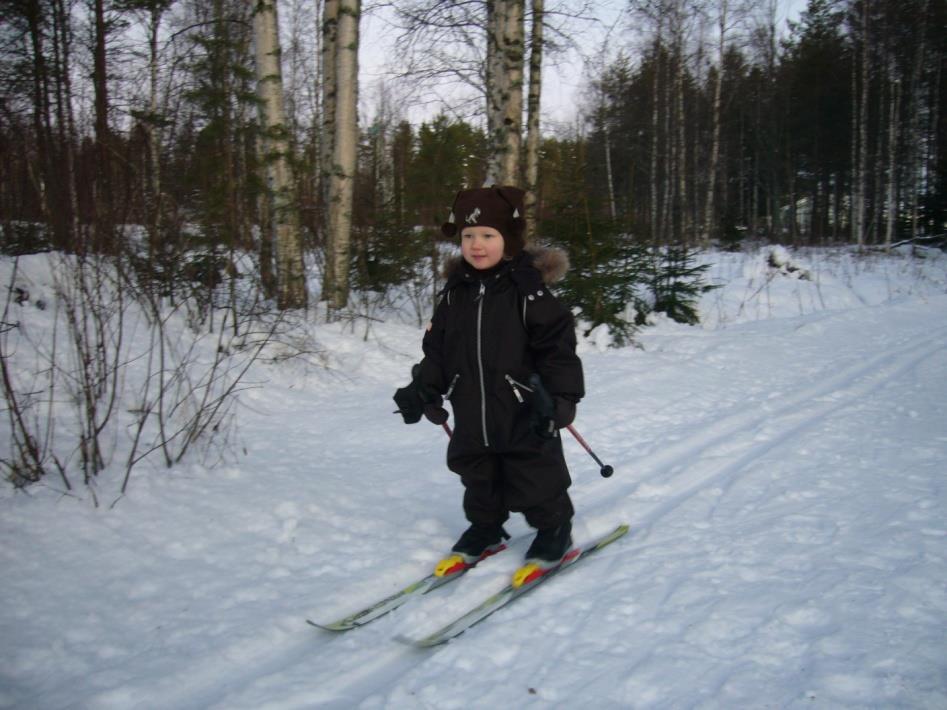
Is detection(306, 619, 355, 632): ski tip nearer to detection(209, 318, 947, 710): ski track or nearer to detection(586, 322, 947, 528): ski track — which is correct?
detection(209, 318, 947, 710): ski track

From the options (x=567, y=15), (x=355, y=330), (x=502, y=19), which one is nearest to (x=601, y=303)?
(x=355, y=330)

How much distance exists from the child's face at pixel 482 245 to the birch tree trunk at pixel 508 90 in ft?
17.2

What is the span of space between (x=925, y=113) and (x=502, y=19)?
2438 centimetres

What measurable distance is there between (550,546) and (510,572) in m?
0.22

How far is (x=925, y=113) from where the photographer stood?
2372 centimetres

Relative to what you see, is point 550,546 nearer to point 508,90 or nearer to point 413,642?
point 413,642

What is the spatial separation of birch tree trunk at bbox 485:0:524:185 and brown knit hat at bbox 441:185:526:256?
5.16 meters

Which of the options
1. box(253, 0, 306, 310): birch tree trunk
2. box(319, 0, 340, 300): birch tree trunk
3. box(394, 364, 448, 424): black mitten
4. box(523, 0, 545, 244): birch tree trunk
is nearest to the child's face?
box(394, 364, 448, 424): black mitten

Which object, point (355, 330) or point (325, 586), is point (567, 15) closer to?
point (355, 330)

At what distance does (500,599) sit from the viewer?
2510 millimetres

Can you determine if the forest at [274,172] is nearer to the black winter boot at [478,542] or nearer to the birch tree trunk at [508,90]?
the birch tree trunk at [508,90]

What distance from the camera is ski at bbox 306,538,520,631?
2.39 meters

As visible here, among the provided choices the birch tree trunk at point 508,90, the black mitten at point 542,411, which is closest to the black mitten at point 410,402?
the black mitten at point 542,411

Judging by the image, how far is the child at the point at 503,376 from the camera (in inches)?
106
